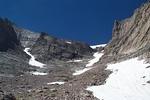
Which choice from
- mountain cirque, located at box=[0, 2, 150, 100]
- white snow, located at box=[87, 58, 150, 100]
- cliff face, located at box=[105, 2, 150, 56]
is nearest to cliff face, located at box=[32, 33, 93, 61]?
mountain cirque, located at box=[0, 2, 150, 100]

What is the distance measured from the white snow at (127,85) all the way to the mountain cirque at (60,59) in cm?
151

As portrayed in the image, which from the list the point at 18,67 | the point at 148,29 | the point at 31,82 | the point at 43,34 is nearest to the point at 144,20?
the point at 148,29

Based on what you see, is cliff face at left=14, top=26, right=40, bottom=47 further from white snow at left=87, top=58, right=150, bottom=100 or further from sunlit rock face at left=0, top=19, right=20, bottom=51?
white snow at left=87, top=58, right=150, bottom=100

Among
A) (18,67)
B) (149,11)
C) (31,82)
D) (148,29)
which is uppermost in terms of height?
(149,11)

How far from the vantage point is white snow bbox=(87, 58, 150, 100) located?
4241 cm

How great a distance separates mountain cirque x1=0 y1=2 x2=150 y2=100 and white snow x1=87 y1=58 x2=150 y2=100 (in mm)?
1506

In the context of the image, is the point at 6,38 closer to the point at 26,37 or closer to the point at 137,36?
the point at 26,37

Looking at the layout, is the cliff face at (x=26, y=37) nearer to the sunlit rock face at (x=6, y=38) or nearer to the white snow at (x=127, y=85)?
the sunlit rock face at (x=6, y=38)

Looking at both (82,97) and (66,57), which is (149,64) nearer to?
(82,97)

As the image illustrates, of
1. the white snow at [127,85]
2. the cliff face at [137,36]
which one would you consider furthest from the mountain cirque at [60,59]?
the white snow at [127,85]

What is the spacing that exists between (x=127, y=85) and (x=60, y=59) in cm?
8145

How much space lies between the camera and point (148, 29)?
9069 centimetres

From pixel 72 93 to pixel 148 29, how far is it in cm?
5092

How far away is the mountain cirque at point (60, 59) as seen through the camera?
162ft
